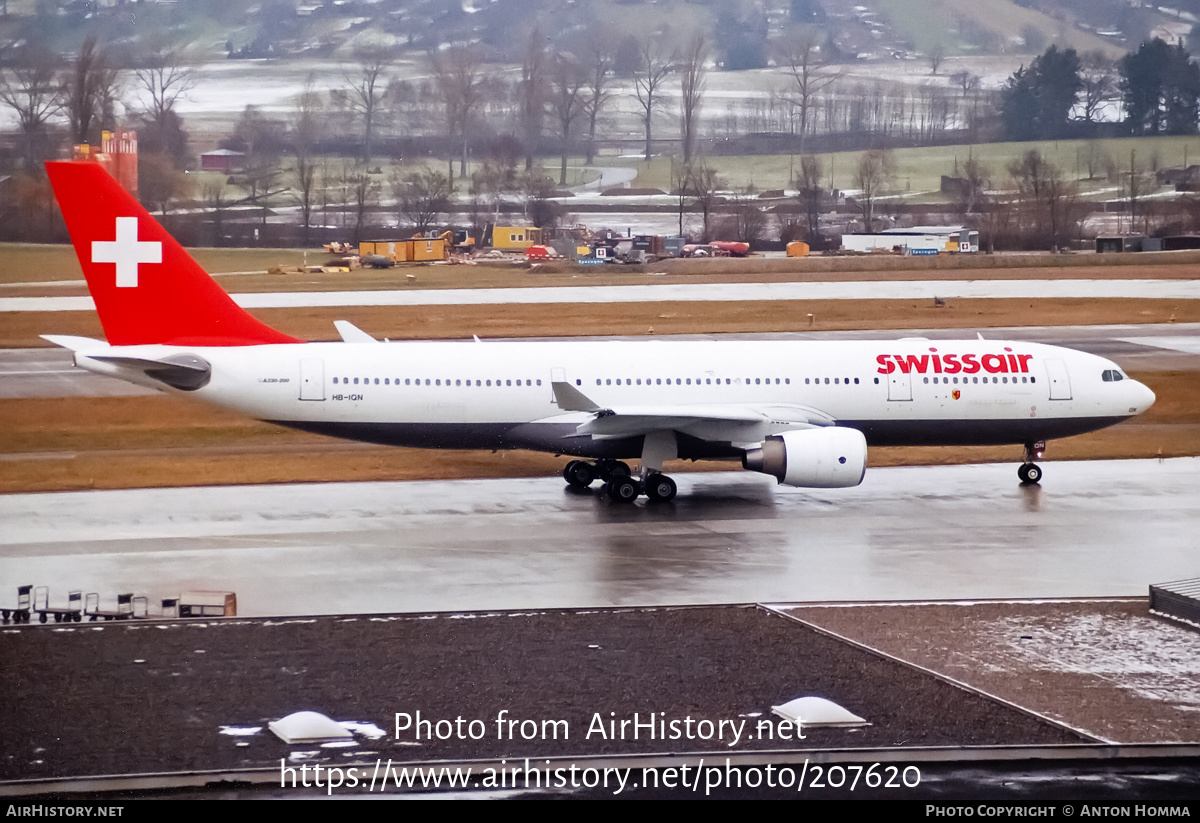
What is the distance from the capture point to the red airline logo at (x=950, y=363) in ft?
103

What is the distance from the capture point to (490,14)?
74.9 meters

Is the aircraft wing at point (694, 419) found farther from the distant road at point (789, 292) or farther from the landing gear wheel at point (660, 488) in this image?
the distant road at point (789, 292)

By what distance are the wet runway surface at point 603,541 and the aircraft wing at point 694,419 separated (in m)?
1.53

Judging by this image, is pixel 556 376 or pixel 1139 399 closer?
pixel 556 376

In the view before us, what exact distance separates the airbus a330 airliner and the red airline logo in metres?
0.05

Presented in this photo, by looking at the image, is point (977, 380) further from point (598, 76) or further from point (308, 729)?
point (598, 76)

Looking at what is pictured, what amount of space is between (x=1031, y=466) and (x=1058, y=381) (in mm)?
2049

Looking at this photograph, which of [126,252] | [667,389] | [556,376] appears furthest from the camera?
[667,389]

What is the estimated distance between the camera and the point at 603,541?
84.7 ft

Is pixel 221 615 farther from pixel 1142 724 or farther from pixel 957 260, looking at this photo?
pixel 957 260

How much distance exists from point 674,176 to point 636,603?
215 feet

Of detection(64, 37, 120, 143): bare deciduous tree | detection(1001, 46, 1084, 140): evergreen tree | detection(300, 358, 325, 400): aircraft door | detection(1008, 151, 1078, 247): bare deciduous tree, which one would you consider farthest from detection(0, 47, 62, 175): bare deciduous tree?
detection(1008, 151, 1078, 247): bare deciduous tree

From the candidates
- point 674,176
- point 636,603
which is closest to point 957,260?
point 674,176

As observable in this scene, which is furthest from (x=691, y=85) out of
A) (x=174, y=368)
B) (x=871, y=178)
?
(x=174, y=368)
